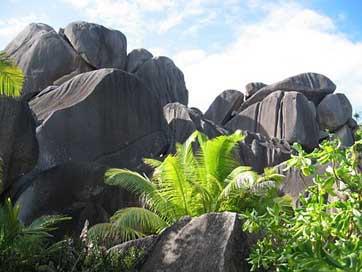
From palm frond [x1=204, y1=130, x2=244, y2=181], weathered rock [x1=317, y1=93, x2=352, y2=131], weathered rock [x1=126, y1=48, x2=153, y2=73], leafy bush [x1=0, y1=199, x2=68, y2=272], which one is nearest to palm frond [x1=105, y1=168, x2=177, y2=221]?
palm frond [x1=204, y1=130, x2=244, y2=181]

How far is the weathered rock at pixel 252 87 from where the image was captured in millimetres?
26430

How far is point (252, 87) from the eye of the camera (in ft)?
87.0

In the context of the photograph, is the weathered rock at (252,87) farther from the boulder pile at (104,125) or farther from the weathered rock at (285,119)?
the weathered rock at (285,119)

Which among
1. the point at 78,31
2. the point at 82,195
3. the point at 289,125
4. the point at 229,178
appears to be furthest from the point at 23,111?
the point at 289,125

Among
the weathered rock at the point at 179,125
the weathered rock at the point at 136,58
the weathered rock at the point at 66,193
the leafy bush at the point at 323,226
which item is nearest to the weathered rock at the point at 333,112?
the weathered rock at the point at 136,58

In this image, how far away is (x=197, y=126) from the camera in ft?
55.5

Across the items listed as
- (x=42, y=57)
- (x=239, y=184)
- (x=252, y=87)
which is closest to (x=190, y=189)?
(x=239, y=184)

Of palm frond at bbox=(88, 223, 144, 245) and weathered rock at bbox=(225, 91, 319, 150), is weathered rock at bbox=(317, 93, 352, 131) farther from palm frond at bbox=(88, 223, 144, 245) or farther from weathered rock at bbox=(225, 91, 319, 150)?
palm frond at bbox=(88, 223, 144, 245)

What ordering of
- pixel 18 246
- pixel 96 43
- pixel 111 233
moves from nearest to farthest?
pixel 18 246, pixel 111 233, pixel 96 43

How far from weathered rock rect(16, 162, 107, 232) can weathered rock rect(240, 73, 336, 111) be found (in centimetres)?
1578

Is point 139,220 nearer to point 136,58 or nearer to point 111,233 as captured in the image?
point 111,233

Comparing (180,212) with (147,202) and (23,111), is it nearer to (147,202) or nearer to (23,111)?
(147,202)

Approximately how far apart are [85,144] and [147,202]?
10.2 feet

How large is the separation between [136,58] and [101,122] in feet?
31.3
